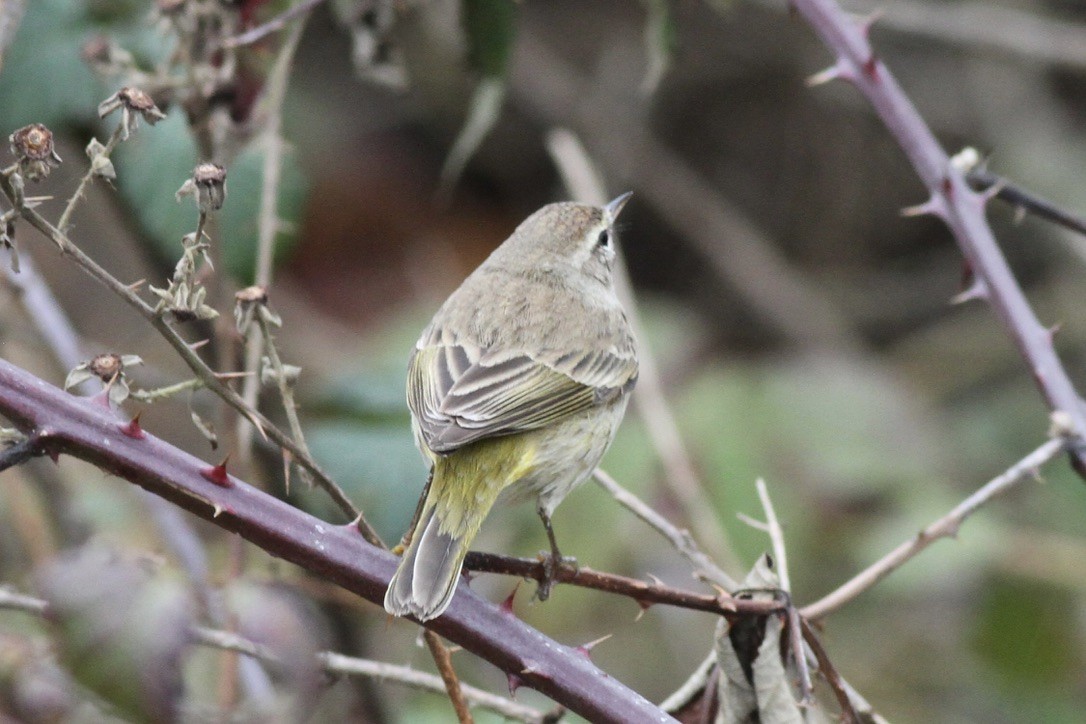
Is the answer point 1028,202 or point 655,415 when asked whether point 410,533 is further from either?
point 1028,202

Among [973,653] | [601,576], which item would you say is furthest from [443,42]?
[601,576]

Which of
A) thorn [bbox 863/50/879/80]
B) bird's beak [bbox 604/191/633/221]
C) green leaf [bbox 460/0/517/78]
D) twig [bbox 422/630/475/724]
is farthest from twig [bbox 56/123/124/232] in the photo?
bird's beak [bbox 604/191/633/221]

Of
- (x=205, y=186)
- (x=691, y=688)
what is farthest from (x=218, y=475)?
(x=691, y=688)

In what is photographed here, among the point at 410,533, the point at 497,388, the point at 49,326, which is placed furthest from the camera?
the point at 49,326

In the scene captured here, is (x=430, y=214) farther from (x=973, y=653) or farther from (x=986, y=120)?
(x=973, y=653)

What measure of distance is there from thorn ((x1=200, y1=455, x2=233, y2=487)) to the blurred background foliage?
0.28 m

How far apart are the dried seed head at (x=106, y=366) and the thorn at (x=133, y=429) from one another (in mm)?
73

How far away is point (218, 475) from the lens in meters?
2.02

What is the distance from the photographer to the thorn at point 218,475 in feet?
6.57

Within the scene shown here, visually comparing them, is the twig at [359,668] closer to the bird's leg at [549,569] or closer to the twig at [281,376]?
the bird's leg at [549,569]

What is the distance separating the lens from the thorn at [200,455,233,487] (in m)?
2.00

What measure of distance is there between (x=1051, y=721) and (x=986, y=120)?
155 inches

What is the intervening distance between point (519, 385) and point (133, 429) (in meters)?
1.70

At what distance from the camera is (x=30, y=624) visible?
4.24 m
